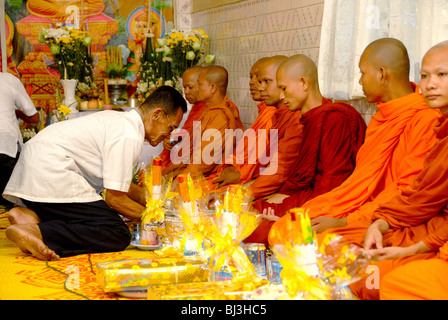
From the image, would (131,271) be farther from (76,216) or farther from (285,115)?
(285,115)

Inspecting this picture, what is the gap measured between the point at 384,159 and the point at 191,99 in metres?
3.71

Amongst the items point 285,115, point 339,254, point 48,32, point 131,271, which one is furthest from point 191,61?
point 339,254

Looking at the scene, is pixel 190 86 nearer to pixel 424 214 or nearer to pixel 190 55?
pixel 190 55

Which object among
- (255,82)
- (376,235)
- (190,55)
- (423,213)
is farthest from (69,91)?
(423,213)

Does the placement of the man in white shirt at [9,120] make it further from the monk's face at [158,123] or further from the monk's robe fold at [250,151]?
the monk's face at [158,123]

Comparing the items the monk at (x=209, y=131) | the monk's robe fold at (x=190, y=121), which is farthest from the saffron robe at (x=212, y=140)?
the monk's robe fold at (x=190, y=121)

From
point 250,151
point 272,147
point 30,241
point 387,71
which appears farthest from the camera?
point 250,151

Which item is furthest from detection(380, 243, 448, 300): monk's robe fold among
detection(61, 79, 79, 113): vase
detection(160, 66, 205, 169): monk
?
detection(61, 79, 79, 113): vase

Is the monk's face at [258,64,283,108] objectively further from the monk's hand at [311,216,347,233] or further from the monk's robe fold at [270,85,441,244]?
the monk's hand at [311,216,347,233]

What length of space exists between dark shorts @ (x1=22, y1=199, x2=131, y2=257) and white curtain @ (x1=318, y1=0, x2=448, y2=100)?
2022 millimetres

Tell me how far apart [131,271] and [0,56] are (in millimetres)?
6294

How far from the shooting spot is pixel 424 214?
2709 mm
